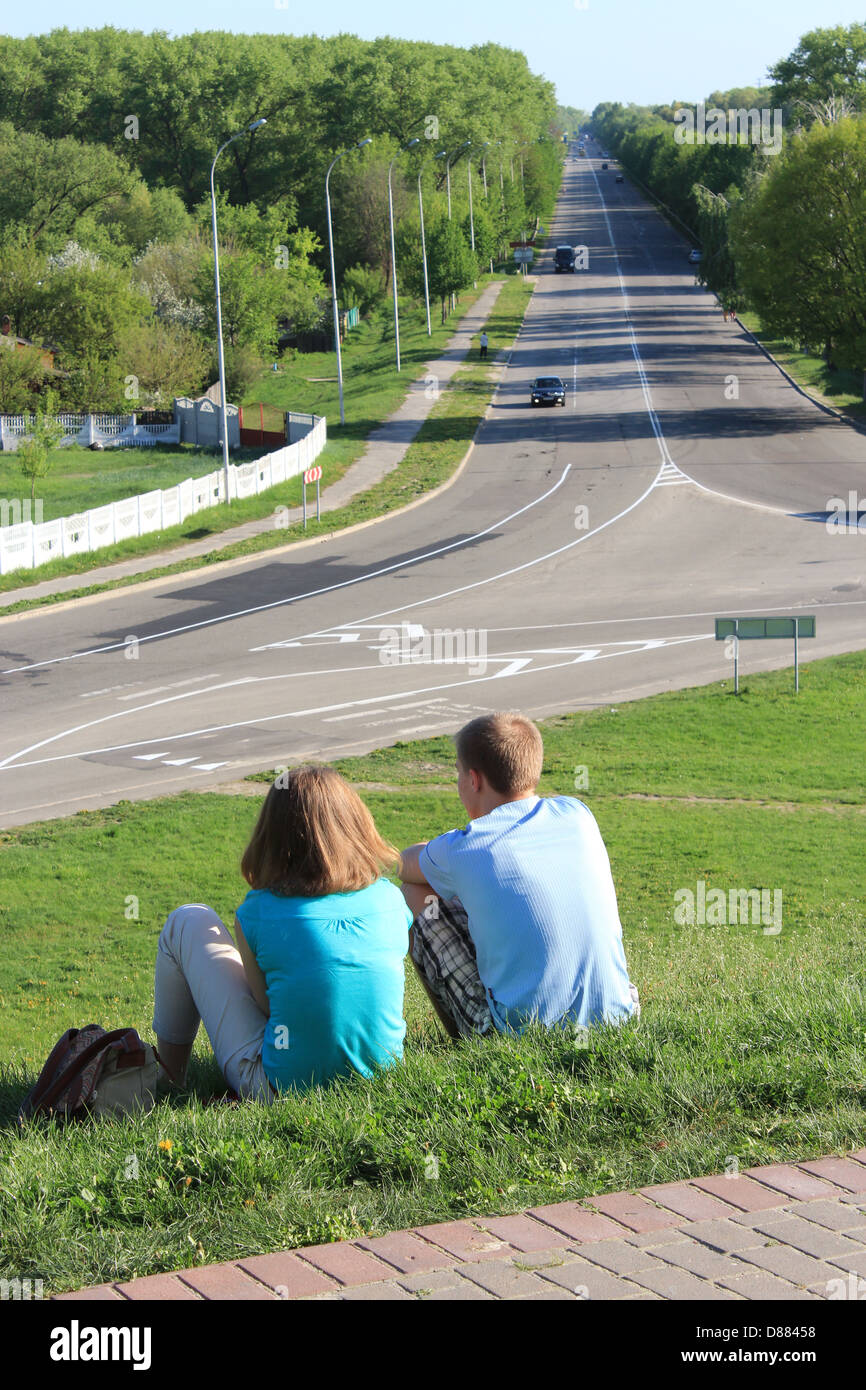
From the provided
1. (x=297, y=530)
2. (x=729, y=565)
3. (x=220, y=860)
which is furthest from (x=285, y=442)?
(x=220, y=860)

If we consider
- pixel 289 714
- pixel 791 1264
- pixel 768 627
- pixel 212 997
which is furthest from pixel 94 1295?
pixel 768 627

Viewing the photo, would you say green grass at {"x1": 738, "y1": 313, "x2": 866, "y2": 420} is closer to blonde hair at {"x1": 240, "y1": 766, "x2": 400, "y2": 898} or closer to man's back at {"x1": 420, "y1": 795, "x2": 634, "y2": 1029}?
man's back at {"x1": 420, "y1": 795, "x2": 634, "y2": 1029}

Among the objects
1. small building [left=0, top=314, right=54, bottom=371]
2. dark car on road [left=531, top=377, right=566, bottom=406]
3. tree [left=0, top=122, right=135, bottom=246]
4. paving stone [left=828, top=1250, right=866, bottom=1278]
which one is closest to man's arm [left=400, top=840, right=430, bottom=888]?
paving stone [left=828, top=1250, right=866, bottom=1278]

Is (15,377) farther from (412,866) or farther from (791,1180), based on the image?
(791,1180)

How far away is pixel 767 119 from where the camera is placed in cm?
9450

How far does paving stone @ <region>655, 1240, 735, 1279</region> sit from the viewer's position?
3621mm

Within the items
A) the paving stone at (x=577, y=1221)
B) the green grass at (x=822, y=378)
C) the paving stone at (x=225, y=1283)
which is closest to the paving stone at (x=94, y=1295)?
the paving stone at (x=225, y=1283)

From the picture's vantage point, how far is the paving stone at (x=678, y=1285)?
350 cm

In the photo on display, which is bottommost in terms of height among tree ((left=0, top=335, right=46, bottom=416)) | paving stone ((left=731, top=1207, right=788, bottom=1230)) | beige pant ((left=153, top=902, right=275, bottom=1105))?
paving stone ((left=731, top=1207, right=788, bottom=1230))

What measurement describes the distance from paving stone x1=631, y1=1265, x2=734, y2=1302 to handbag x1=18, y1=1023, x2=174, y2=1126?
6.50 feet

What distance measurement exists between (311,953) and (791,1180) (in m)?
1.67

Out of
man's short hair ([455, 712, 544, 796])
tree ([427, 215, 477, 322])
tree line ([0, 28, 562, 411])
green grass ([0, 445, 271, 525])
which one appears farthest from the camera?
tree line ([0, 28, 562, 411])

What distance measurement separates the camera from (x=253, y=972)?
484cm
